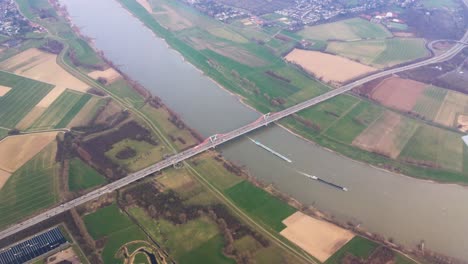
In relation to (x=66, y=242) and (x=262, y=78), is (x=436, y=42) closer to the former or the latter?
(x=262, y=78)

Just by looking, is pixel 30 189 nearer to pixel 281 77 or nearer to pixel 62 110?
pixel 62 110

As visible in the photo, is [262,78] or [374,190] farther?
[262,78]

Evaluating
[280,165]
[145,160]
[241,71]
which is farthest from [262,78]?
[145,160]

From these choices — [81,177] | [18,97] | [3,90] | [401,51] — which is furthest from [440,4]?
[3,90]

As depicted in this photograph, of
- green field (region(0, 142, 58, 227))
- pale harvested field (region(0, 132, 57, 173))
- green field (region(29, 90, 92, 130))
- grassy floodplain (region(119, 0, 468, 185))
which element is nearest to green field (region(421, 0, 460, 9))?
grassy floodplain (region(119, 0, 468, 185))

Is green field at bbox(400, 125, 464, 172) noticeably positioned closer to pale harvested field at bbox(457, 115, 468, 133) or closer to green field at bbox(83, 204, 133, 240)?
pale harvested field at bbox(457, 115, 468, 133)

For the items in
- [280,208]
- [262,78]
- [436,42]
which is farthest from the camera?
[436,42]
